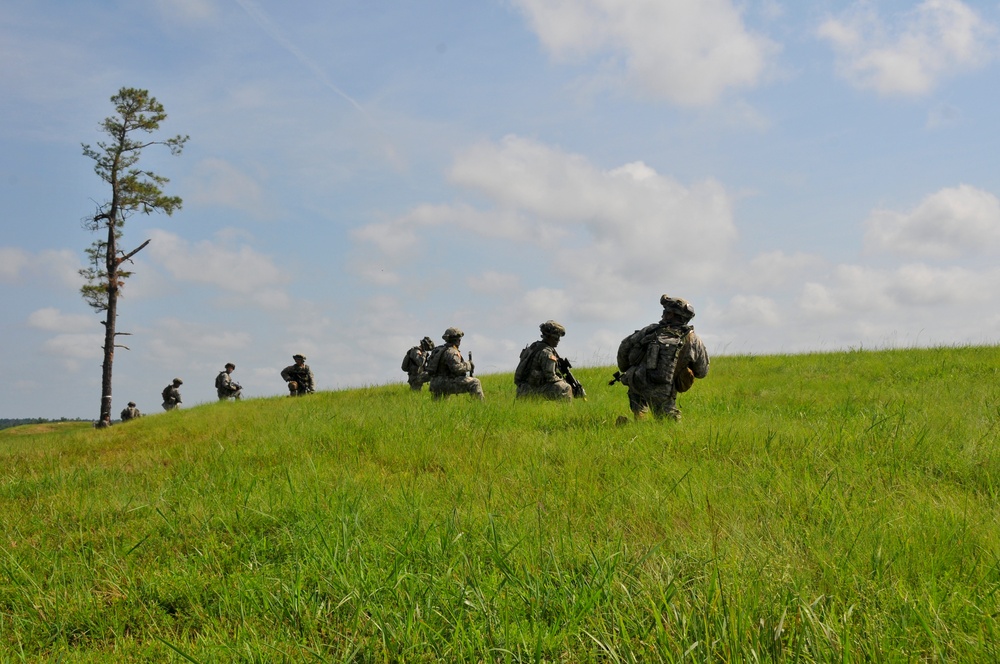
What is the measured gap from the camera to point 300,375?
2364cm

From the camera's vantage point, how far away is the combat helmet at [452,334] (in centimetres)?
1424

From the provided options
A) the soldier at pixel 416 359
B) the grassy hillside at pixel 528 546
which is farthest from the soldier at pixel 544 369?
the soldier at pixel 416 359

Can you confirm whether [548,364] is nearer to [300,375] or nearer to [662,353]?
[662,353]

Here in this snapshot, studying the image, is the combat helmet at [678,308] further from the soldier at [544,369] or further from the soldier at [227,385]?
the soldier at [227,385]

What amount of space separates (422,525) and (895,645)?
2.59 meters

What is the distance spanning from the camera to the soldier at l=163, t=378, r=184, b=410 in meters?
29.1

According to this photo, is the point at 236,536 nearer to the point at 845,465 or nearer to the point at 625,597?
the point at 625,597

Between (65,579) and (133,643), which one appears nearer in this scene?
(133,643)

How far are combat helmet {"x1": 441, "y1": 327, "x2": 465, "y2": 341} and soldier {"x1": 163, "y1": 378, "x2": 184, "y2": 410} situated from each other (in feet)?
63.9

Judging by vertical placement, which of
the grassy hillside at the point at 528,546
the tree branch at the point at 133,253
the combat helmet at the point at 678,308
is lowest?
the grassy hillside at the point at 528,546

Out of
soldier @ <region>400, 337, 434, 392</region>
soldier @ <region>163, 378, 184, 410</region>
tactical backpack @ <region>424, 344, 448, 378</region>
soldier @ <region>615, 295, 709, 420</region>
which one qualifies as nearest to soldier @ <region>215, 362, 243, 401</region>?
soldier @ <region>163, 378, 184, 410</region>

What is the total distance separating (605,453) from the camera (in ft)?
20.9

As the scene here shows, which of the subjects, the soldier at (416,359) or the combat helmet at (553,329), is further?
the soldier at (416,359)

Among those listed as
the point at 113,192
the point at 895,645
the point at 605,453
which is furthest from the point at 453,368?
the point at 113,192
